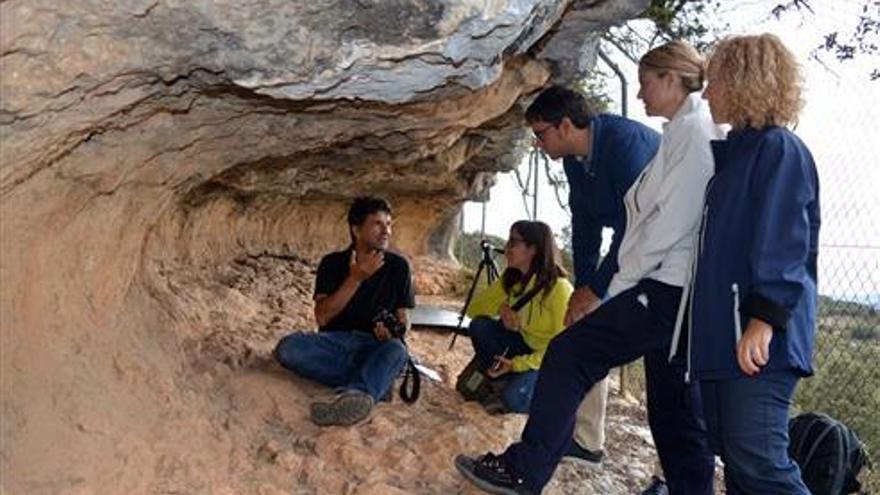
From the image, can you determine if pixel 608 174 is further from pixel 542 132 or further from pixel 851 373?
pixel 851 373

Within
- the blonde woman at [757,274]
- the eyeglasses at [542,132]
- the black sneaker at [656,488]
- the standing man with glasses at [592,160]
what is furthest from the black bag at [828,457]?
the eyeglasses at [542,132]

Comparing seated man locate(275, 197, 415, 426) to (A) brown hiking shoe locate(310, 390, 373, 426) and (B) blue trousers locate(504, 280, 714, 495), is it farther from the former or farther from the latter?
(B) blue trousers locate(504, 280, 714, 495)

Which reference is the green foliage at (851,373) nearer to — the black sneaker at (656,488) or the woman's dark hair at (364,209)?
the black sneaker at (656,488)

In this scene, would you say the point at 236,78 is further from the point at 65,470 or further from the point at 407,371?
→ the point at 407,371

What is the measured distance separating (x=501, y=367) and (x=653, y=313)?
1679mm

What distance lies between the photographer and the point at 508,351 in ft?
14.8

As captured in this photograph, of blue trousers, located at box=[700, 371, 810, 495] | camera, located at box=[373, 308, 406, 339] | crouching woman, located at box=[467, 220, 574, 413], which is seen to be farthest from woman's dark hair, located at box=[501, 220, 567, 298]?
blue trousers, located at box=[700, 371, 810, 495]

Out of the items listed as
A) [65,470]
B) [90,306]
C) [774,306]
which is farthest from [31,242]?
[774,306]

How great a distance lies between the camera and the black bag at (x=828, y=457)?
10.5 ft

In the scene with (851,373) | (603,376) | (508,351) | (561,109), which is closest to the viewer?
(603,376)

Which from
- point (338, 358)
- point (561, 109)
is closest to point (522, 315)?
point (338, 358)

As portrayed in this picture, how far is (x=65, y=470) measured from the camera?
2.83 metres

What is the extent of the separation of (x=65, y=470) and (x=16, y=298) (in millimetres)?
583

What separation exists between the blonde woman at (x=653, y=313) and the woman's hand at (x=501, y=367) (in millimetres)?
1107
